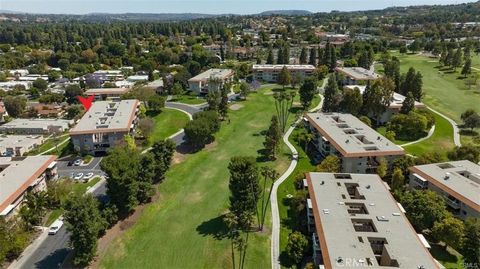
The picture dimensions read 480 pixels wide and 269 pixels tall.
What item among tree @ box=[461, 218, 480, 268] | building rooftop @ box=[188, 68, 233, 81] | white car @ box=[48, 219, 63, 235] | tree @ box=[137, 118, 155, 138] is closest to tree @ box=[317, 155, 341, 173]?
tree @ box=[461, 218, 480, 268]

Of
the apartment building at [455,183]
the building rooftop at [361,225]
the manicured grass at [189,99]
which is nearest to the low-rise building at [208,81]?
the manicured grass at [189,99]

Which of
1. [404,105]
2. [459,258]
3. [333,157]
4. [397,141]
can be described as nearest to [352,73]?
[404,105]

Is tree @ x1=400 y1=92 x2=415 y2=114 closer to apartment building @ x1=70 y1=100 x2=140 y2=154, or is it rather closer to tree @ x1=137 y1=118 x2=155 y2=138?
tree @ x1=137 y1=118 x2=155 y2=138

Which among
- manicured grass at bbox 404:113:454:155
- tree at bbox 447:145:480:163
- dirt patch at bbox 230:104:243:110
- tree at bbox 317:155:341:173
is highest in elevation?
tree at bbox 447:145:480:163

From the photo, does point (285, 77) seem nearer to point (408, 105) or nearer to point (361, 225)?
point (408, 105)

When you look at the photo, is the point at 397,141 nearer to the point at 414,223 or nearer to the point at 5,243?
the point at 414,223

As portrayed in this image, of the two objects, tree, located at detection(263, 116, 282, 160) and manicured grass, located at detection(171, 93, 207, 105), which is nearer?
tree, located at detection(263, 116, 282, 160)

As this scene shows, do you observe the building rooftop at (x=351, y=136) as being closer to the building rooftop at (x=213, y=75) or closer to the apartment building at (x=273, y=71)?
the building rooftop at (x=213, y=75)
